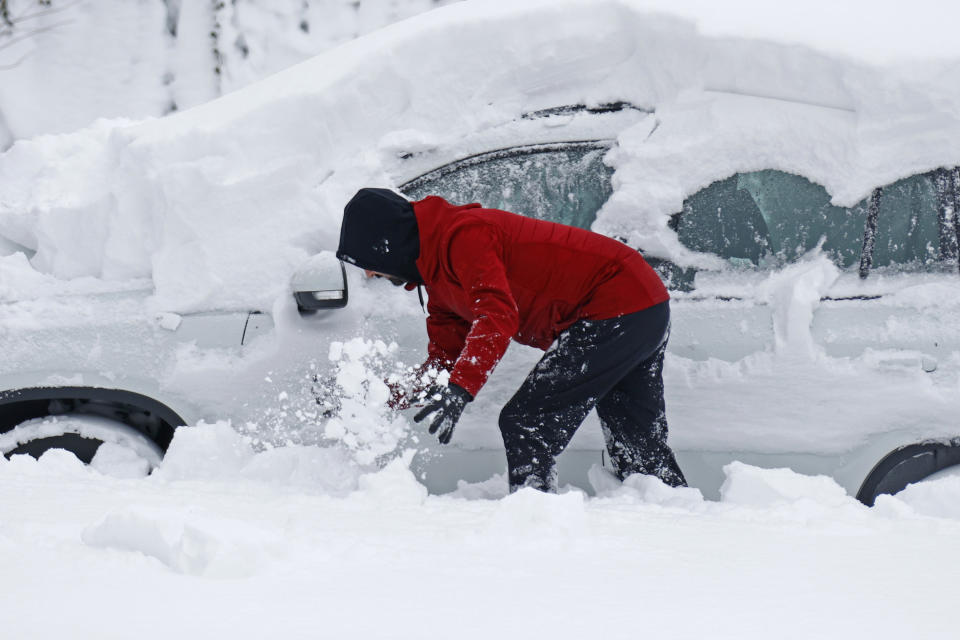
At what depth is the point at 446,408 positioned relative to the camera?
7.18 feet

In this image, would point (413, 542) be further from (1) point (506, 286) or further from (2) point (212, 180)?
(2) point (212, 180)

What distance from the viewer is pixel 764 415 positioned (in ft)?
8.68

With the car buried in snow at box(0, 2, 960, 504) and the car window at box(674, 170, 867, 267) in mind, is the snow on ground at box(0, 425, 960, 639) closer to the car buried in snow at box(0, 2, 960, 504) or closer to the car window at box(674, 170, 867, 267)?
the car buried in snow at box(0, 2, 960, 504)

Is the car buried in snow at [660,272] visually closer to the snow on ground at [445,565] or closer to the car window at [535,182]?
the car window at [535,182]

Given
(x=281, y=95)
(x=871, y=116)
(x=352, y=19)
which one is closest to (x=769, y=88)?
(x=871, y=116)

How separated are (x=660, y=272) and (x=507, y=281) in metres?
0.63

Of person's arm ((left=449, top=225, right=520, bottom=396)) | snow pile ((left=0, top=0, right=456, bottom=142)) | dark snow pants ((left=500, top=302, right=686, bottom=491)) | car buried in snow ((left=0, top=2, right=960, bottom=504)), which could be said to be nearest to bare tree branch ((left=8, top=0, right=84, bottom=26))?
snow pile ((left=0, top=0, right=456, bottom=142))

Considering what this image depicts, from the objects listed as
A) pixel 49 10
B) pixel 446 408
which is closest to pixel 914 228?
pixel 446 408

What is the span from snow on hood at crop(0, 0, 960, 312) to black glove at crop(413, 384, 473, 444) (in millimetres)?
784

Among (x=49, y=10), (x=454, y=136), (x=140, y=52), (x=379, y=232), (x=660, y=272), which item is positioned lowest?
(x=140, y=52)

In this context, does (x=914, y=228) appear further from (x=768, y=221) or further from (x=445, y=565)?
(x=445, y=565)

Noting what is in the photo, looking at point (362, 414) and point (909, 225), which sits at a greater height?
point (909, 225)

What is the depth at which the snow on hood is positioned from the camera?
260cm

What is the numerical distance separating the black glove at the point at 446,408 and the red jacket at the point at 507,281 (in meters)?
0.03
